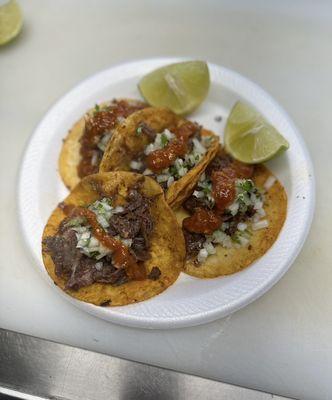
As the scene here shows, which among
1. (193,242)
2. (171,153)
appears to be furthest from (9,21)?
(193,242)

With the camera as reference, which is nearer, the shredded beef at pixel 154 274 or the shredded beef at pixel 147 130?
the shredded beef at pixel 154 274

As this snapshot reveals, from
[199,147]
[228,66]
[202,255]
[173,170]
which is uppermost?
[228,66]

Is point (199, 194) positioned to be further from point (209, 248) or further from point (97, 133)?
point (97, 133)

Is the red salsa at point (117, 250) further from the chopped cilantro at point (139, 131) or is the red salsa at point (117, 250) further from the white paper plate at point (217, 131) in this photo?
the chopped cilantro at point (139, 131)

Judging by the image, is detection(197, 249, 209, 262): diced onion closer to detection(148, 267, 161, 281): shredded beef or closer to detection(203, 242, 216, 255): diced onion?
detection(203, 242, 216, 255): diced onion

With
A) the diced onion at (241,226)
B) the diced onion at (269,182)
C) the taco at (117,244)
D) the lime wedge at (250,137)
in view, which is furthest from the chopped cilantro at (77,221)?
the diced onion at (269,182)

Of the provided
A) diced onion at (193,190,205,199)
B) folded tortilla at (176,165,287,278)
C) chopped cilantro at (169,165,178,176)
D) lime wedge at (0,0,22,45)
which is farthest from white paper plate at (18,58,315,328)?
lime wedge at (0,0,22,45)
